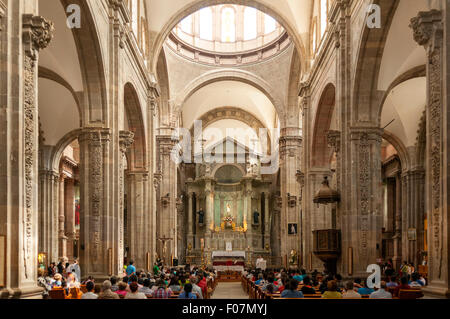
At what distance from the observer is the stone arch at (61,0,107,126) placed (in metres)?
15.6

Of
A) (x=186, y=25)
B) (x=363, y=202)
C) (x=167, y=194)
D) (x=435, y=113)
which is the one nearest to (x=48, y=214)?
(x=167, y=194)

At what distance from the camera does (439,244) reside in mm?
9570

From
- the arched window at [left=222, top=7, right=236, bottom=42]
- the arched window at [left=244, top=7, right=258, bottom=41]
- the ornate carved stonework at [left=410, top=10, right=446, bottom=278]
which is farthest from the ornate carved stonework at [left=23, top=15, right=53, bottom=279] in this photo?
the arched window at [left=222, top=7, right=236, bottom=42]

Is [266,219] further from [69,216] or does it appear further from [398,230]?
[69,216]

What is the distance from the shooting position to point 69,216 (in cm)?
3070

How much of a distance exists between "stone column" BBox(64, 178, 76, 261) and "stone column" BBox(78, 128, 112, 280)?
14.4 meters

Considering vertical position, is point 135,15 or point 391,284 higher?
point 135,15

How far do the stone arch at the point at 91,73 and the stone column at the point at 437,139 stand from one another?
8844mm

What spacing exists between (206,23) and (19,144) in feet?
100.0

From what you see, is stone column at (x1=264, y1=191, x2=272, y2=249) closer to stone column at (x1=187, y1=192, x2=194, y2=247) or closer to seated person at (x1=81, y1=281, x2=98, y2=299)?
stone column at (x1=187, y1=192, x2=194, y2=247)

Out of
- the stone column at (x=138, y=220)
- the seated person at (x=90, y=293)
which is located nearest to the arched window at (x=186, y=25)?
the stone column at (x=138, y=220)

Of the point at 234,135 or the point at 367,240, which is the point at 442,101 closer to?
the point at 367,240

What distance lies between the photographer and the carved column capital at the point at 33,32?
9.06 meters
